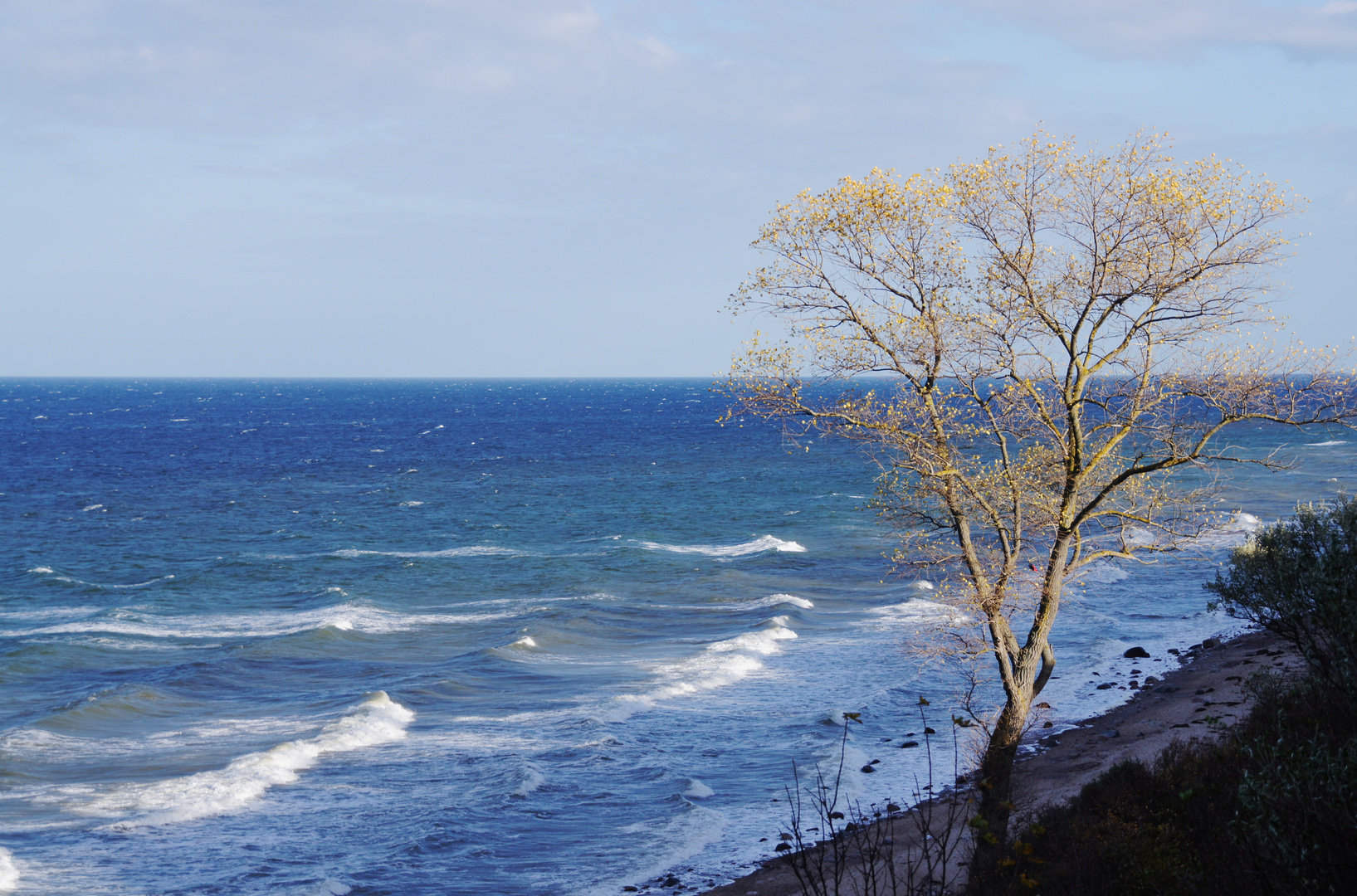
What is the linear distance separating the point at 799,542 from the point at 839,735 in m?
27.6

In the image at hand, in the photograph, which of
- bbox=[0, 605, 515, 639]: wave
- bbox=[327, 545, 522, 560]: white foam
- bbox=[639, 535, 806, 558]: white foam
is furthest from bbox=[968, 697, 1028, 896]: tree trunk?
bbox=[327, 545, 522, 560]: white foam

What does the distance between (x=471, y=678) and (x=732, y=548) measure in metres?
23.0

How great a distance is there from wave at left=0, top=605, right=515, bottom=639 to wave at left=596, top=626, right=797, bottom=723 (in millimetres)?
9530

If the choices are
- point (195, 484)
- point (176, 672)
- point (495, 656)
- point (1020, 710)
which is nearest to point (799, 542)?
point (495, 656)

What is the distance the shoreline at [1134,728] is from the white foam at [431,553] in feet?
97.9

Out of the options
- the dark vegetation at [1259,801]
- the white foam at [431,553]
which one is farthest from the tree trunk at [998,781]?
the white foam at [431,553]

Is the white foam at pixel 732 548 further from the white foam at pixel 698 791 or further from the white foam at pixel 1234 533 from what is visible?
the white foam at pixel 698 791

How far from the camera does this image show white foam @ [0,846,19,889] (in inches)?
692

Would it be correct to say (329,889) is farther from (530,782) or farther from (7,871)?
(7,871)

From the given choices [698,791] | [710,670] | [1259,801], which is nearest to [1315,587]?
[1259,801]

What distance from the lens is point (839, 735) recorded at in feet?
81.3

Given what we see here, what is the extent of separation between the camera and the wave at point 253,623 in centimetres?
3547

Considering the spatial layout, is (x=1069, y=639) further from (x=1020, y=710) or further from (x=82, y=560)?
(x=82, y=560)

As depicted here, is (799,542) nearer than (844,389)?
No
